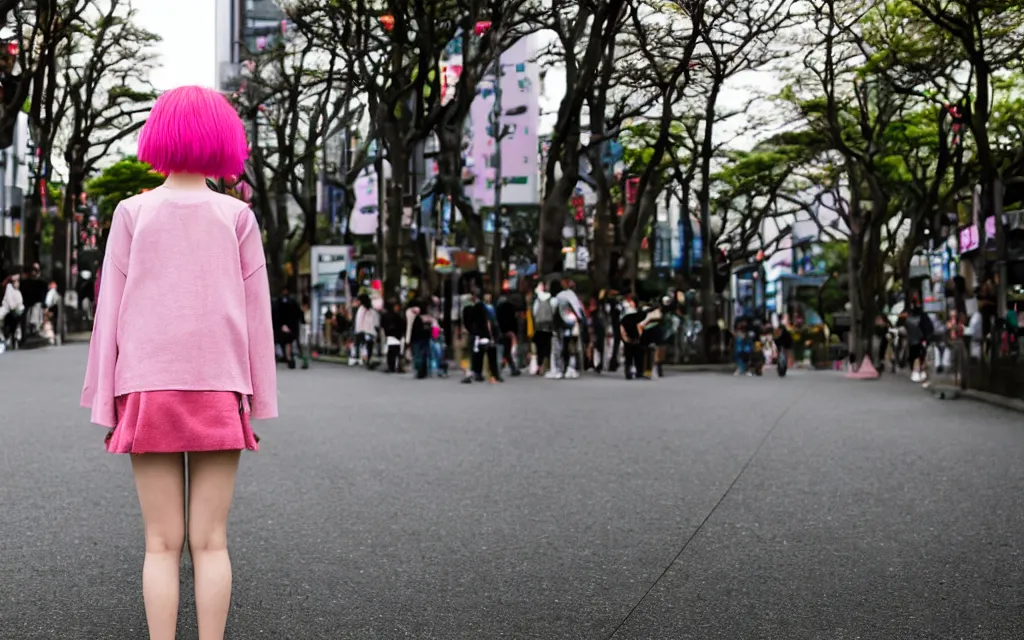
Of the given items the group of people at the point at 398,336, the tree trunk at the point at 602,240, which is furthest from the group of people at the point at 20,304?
the tree trunk at the point at 602,240

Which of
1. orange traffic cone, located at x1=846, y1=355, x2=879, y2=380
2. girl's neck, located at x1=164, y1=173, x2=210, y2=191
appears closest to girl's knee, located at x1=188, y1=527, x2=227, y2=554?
girl's neck, located at x1=164, y1=173, x2=210, y2=191

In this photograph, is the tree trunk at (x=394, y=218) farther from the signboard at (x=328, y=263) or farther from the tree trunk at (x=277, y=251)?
the tree trunk at (x=277, y=251)

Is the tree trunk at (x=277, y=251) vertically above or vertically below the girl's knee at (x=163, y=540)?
above

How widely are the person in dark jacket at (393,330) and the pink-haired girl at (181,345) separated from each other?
2072 cm

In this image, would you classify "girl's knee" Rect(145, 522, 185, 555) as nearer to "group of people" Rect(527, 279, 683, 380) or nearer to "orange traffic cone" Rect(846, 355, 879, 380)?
"group of people" Rect(527, 279, 683, 380)

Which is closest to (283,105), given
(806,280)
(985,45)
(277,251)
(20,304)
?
(277,251)

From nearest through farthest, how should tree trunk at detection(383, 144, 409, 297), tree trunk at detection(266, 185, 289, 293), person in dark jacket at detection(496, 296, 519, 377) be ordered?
person in dark jacket at detection(496, 296, 519, 377), tree trunk at detection(383, 144, 409, 297), tree trunk at detection(266, 185, 289, 293)

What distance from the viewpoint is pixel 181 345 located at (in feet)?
11.3

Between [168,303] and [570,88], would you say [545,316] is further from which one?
[168,303]

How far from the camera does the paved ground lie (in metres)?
4.64

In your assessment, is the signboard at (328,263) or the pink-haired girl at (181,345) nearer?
the pink-haired girl at (181,345)

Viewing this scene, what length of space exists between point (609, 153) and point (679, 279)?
10.3 metres

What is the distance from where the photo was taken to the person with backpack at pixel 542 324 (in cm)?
2261

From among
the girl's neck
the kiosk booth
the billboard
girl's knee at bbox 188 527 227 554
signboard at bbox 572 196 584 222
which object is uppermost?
the billboard
